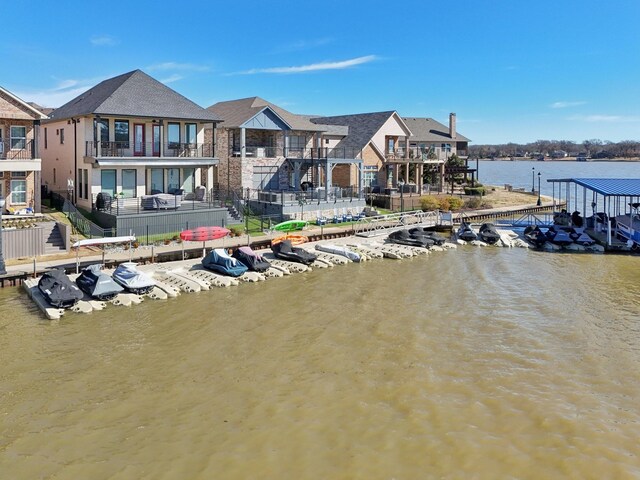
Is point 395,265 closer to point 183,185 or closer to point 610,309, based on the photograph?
point 610,309

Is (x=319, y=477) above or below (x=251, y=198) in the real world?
below

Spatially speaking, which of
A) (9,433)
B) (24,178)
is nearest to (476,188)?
(24,178)

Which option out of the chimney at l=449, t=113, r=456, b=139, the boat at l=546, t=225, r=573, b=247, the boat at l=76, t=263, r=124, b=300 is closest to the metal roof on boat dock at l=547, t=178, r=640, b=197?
the boat at l=546, t=225, r=573, b=247

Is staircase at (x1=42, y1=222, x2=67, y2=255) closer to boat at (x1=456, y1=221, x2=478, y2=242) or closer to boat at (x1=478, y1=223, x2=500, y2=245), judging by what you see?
boat at (x1=456, y1=221, x2=478, y2=242)

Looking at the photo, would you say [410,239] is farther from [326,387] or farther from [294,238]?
[326,387]

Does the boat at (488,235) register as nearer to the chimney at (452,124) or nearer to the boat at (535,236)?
the boat at (535,236)
